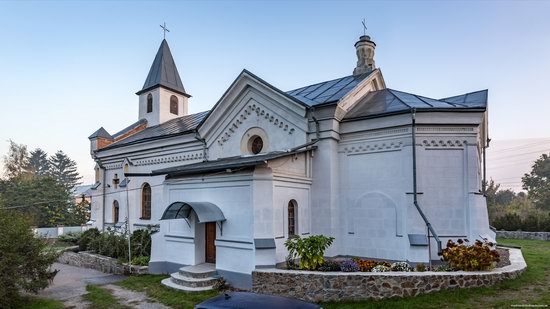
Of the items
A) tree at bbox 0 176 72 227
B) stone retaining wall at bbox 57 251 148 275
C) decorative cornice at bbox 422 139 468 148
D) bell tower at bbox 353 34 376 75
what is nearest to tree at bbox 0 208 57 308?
stone retaining wall at bbox 57 251 148 275

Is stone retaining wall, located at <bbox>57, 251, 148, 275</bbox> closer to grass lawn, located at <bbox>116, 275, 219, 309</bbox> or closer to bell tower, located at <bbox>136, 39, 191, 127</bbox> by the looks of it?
grass lawn, located at <bbox>116, 275, 219, 309</bbox>

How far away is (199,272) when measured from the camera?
1046cm

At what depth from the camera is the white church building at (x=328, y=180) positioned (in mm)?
10445

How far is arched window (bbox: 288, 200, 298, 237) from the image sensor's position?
11.3 meters

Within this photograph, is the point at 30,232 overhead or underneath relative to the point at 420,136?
underneath

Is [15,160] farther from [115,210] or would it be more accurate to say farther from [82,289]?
[82,289]

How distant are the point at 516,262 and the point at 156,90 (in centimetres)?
2173

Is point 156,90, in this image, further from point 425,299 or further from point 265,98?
point 425,299

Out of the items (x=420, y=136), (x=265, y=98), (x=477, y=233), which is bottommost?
(x=477, y=233)

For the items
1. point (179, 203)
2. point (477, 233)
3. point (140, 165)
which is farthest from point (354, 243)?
point (140, 165)

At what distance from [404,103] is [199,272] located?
8889 mm

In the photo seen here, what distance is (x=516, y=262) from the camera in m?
9.98

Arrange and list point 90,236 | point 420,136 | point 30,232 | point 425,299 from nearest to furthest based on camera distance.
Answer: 1. point 425,299
2. point 30,232
3. point 420,136
4. point 90,236

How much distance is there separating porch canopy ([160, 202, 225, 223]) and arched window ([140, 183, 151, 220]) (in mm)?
7144
